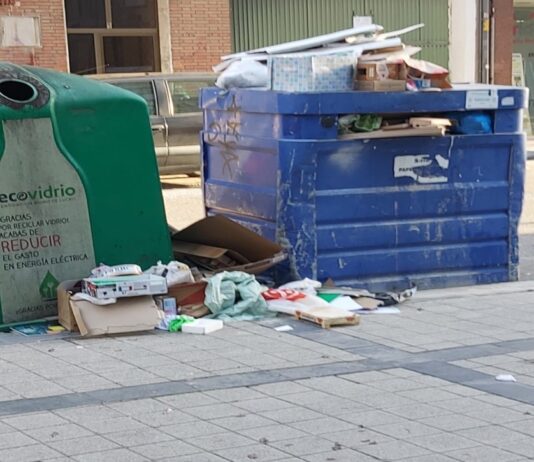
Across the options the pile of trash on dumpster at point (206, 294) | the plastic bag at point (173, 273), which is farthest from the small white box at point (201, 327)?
the plastic bag at point (173, 273)

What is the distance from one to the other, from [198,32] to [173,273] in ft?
46.2

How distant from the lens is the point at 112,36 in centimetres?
2033

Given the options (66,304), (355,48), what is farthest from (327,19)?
(66,304)

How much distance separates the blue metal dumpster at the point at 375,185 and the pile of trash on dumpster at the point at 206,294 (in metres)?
0.28

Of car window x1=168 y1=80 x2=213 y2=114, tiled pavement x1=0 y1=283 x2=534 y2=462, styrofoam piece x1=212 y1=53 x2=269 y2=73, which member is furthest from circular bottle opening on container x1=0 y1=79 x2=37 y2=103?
car window x1=168 y1=80 x2=213 y2=114

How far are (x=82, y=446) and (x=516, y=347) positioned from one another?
9.62 ft

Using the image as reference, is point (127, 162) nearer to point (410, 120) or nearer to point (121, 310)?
point (121, 310)

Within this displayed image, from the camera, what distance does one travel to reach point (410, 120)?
7.75 m

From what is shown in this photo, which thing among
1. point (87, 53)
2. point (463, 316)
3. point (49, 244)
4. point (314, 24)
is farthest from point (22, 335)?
point (314, 24)

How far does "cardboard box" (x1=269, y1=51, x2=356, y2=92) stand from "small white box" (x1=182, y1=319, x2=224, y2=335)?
1870 millimetres

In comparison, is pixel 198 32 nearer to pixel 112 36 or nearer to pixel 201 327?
pixel 112 36

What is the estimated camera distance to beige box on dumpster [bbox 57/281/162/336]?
257 inches

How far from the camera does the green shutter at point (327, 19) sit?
834 inches

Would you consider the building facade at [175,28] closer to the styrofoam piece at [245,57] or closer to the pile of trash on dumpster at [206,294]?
the styrofoam piece at [245,57]
